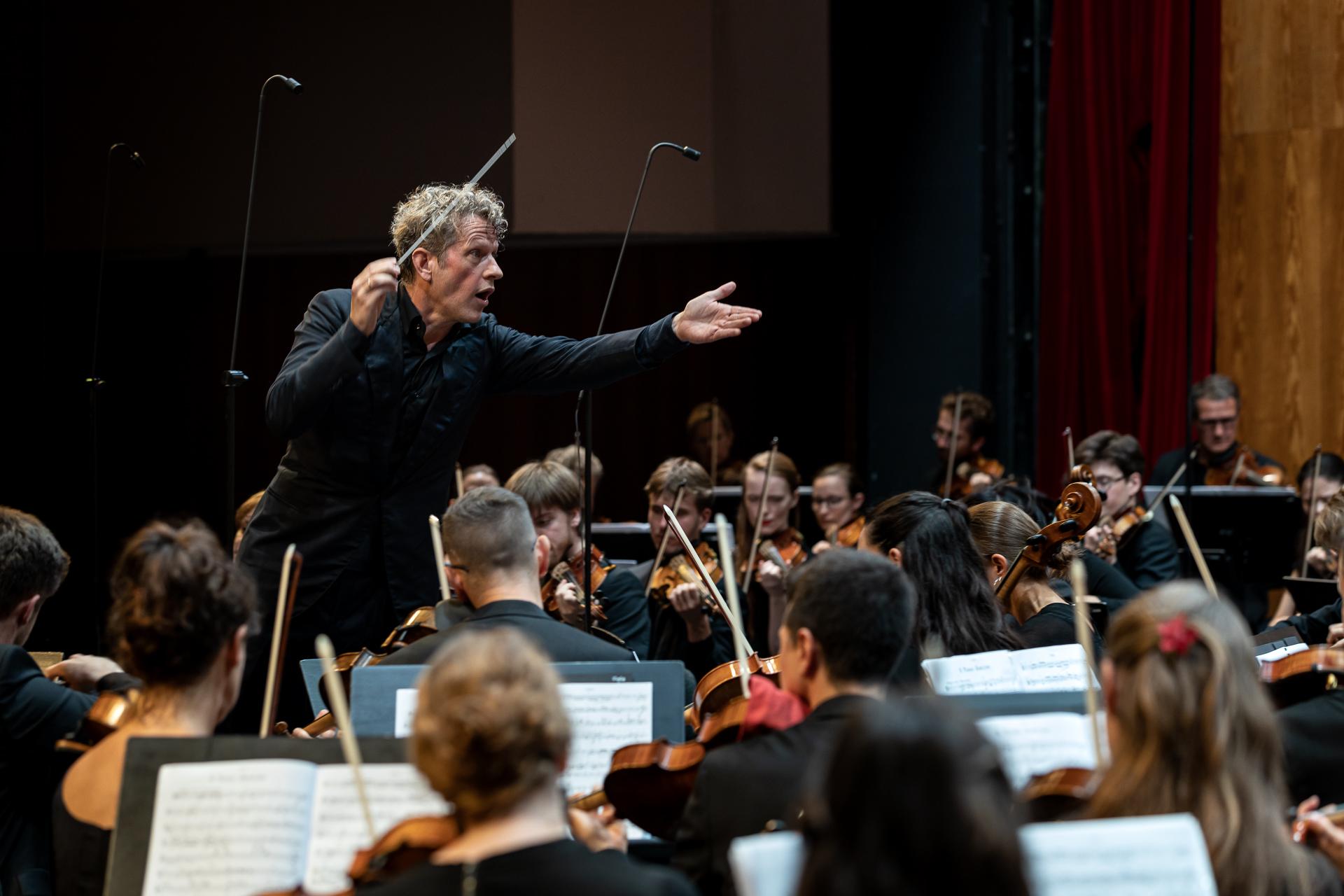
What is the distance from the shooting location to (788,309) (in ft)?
29.8

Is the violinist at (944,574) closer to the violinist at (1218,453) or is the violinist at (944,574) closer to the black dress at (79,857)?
the black dress at (79,857)

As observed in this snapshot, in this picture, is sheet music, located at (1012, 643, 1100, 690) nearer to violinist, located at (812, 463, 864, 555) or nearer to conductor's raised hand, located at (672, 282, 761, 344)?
conductor's raised hand, located at (672, 282, 761, 344)

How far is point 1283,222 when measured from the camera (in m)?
7.25

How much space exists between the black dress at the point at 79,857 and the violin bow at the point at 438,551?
131 centimetres

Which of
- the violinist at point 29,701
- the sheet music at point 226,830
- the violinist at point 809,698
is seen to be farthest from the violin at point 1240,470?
the sheet music at point 226,830

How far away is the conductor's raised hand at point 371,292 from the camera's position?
3170mm

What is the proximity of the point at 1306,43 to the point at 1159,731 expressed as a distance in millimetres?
6215

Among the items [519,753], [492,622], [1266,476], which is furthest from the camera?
[1266,476]

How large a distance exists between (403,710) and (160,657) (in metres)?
0.53

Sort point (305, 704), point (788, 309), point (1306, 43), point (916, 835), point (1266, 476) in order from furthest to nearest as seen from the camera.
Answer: point (788, 309) → point (1306, 43) → point (1266, 476) → point (305, 704) → point (916, 835)

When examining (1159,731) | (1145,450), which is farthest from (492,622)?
(1145,450)

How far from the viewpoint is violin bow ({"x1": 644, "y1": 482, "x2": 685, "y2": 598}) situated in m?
5.50

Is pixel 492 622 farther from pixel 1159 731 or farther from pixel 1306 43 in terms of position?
pixel 1306 43

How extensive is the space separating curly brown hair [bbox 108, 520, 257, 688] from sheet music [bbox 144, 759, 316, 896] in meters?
0.17
